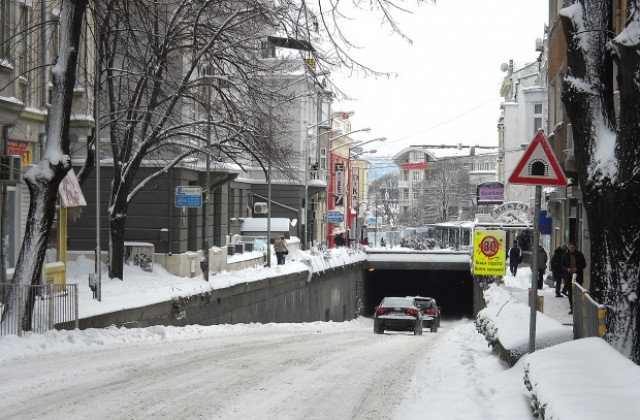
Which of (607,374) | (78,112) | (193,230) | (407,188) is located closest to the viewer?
(607,374)

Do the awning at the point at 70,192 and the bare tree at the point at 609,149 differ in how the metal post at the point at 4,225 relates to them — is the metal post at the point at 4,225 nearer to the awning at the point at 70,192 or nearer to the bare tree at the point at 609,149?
the awning at the point at 70,192

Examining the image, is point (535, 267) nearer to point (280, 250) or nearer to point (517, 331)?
point (517, 331)

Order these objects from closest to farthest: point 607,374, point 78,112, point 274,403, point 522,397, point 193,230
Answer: point 607,374 < point 522,397 < point 274,403 < point 78,112 < point 193,230

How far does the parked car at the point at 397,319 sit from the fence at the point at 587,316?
59.8ft

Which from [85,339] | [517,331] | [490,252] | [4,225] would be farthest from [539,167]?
[490,252]

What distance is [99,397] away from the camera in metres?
10.7

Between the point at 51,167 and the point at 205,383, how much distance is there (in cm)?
634

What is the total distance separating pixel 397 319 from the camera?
31.8 metres

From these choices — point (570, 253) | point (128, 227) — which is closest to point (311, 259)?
point (128, 227)

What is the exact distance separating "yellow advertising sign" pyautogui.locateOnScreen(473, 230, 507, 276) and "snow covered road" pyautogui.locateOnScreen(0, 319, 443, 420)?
54.9 ft

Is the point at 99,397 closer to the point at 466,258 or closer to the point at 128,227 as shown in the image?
the point at 128,227

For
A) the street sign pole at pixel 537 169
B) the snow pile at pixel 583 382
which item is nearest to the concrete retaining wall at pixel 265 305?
the street sign pole at pixel 537 169

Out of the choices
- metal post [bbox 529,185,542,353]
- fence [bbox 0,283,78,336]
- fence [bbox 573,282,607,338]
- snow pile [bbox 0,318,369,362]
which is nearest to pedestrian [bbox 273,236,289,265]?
snow pile [bbox 0,318,369,362]

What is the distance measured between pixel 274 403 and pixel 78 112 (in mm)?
17074
